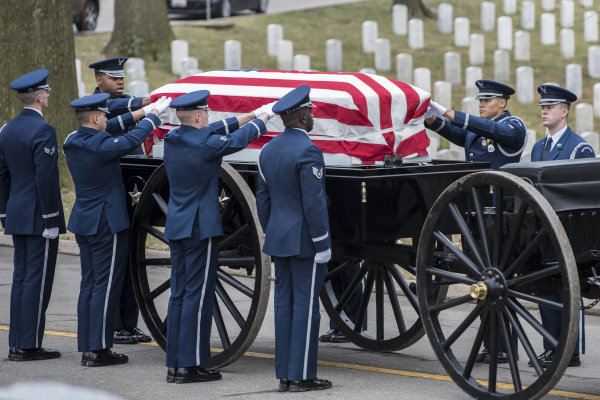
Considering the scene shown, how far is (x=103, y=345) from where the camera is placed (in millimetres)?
6941

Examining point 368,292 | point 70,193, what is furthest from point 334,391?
point 70,193

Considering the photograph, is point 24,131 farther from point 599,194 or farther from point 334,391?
point 599,194

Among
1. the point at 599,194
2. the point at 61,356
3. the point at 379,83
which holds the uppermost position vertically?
the point at 379,83

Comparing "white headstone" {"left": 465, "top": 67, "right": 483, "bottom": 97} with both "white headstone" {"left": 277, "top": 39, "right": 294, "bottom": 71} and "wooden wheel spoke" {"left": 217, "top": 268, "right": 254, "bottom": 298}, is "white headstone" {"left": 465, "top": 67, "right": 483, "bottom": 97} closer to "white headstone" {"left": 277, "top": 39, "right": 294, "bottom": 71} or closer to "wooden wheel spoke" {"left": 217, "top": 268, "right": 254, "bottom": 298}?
"white headstone" {"left": 277, "top": 39, "right": 294, "bottom": 71}

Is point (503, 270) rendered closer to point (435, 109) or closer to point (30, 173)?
point (435, 109)

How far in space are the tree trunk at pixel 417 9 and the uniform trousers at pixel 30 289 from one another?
58.3 feet

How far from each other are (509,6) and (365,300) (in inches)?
762

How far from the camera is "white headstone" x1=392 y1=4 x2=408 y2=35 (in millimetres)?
23031

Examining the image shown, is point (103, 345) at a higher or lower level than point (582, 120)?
lower

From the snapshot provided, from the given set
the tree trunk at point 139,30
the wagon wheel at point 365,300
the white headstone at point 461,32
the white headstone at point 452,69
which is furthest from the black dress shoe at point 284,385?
the white headstone at point 461,32

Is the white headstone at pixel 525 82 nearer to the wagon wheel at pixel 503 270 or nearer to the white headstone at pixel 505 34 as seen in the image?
the white headstone at pixel 505 34

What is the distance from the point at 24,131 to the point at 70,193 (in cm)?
601

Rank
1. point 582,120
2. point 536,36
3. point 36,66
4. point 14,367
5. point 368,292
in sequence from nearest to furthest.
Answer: point 14,367
point 368,292
point 36,66
point 582,120
point 536,36

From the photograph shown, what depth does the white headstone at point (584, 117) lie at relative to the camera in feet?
48.9
